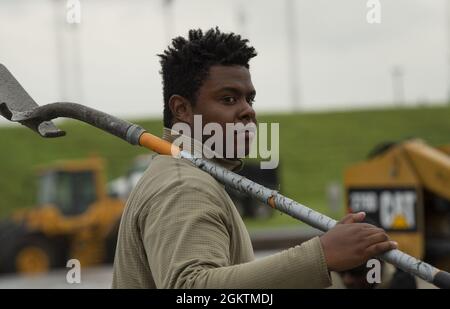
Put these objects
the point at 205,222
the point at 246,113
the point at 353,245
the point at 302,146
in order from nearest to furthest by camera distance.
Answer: the point at 353,245, the point at 205,222, the point at 246,113, the point at 302,146

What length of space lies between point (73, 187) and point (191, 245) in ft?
54.5

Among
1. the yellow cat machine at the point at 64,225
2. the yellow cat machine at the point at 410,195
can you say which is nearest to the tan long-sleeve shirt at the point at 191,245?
the yellow cat machine at the point at 410,195

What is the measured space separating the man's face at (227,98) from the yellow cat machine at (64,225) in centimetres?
1517

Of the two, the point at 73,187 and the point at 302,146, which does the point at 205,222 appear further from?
the point at 302,146

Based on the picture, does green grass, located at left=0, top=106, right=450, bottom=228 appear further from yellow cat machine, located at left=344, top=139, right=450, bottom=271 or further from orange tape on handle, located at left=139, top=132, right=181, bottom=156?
orange tape on handle, located at left=139, top=132, right=181, bottom=156

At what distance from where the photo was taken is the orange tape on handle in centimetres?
228

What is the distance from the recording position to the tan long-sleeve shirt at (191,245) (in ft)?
6.35

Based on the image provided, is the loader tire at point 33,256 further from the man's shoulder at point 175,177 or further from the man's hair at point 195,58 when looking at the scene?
the man's shoulder at point 175,177

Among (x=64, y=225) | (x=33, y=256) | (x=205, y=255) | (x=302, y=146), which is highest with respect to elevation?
(x=205, y=255)

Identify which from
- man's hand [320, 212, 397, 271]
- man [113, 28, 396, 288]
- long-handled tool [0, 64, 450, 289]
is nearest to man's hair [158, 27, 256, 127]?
man [113, 28, 396, 288]

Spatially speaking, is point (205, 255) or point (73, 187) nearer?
point (205, 255)

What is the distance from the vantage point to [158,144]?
231 cm

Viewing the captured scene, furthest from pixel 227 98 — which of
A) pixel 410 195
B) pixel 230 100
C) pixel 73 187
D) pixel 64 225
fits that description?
pixel 73 187
